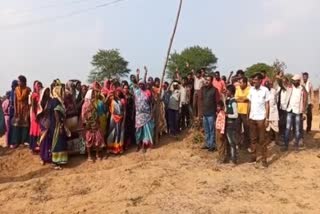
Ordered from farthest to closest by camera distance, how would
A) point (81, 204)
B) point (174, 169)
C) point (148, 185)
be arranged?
point (174, 169), point (148, 185), point (81, 204)

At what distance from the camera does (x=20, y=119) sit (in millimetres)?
13320

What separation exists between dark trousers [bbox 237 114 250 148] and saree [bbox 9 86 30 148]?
514 centimetres

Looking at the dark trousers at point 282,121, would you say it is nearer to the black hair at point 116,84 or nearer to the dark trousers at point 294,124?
the dark trousers at point 294,124

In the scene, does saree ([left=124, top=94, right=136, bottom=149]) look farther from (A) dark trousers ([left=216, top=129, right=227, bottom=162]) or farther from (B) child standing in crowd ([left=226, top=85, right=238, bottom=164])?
(B) child standing in crowd ([left=226, top=85, right=238, bottom=164])

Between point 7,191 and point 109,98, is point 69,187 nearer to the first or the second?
point 7,191

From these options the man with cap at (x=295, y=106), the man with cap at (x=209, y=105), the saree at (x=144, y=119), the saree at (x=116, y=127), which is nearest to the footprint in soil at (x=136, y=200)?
the man with cap at (x=209, y=105)

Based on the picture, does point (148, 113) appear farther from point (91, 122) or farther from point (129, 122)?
point (91, 122)

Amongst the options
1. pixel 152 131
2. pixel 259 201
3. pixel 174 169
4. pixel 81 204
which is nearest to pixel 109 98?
pixel 152 131

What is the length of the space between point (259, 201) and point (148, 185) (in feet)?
6.39

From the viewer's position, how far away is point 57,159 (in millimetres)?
12016

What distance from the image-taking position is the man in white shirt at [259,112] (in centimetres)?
1091

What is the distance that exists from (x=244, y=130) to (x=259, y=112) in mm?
1320

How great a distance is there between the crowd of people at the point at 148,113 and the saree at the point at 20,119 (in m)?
0.02

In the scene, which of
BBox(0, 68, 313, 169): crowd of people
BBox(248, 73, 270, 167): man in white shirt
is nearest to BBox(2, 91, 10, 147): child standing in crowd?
BBox(0, 68, 313, 169): crowd of people
